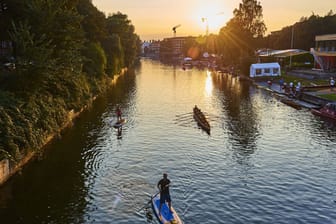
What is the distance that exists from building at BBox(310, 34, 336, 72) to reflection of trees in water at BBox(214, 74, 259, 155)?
25.9 metres

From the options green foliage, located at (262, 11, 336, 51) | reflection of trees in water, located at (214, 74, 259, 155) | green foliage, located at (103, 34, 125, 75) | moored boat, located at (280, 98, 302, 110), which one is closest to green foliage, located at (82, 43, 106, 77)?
green foliage, located at (103, 34, 125, 75)

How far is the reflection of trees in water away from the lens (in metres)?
35.3

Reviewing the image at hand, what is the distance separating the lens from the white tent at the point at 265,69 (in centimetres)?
8906

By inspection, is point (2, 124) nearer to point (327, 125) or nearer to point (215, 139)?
point (215, 139)

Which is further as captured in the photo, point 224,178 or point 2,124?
point 224,178

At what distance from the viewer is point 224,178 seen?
2641cm

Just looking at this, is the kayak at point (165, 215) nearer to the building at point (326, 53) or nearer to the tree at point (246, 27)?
the building at point (326, 53)

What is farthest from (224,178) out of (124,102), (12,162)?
(124,102)

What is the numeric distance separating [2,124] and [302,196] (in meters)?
20.8

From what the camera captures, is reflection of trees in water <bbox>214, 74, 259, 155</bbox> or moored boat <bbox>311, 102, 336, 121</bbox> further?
moored boat <bbox>311, 102, 336, 121</bbox>

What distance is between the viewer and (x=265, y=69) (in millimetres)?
89875

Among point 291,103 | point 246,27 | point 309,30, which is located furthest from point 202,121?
point 309,30

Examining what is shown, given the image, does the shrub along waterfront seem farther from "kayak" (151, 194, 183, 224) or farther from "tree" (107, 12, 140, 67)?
"tree" (107, 12, 140, 67)

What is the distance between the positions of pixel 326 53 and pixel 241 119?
5064cm
